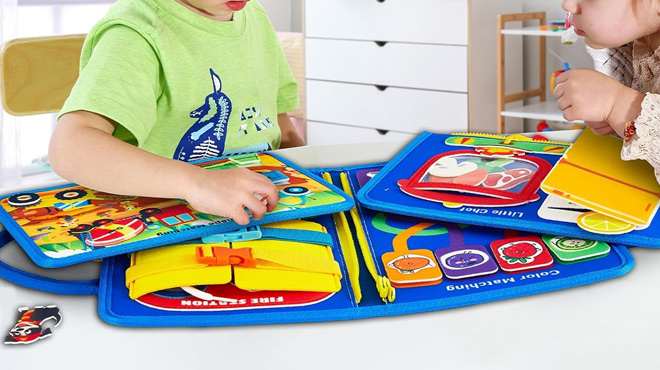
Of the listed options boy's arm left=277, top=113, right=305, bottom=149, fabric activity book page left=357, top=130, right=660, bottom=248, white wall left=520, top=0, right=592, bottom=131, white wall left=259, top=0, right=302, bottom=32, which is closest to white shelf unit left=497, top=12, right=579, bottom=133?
white wall left=520, top=0, right=592, bottom=131

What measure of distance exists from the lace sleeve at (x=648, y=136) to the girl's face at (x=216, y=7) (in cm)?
40

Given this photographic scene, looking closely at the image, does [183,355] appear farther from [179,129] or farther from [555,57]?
[555,57]

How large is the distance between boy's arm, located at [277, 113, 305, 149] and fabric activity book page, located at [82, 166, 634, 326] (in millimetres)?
525

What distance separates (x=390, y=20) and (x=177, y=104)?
1.86 metres

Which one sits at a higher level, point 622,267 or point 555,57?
point 555,57

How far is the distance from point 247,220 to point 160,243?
2.5 inches

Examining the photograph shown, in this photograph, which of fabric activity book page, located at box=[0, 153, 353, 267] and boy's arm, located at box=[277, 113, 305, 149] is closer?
fabric activity book page, located at box=[0, 153, 353, 267]

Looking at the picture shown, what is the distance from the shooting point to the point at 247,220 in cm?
54

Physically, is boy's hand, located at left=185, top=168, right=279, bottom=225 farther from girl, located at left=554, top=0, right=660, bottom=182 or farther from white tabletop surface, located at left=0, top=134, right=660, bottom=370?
girl, located at left=554, top=0, right=660, bottom=182

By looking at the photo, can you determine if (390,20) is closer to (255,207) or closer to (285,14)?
(285,14)

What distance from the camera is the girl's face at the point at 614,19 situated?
612mm

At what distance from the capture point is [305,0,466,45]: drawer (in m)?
2.44

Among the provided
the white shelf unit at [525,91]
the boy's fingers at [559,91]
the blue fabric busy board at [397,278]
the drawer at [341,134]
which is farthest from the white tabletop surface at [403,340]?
the drawer at [341,134]

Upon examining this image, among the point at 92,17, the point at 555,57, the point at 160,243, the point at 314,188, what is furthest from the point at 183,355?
the point at 92,17
